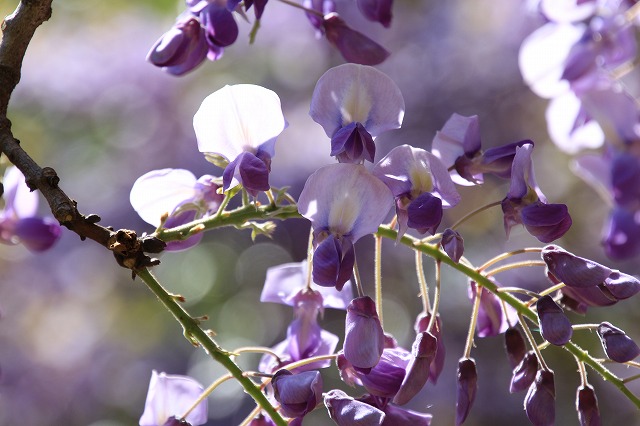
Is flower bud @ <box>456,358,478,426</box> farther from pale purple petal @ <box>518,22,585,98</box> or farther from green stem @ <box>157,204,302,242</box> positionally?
pale purple petal @ <box>518,22,585,98</box>

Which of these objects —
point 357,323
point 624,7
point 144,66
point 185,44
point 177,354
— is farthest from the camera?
point 144,66

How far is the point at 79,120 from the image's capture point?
11.2 ft

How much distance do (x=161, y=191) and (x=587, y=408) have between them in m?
0.45

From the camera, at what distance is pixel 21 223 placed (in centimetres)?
104

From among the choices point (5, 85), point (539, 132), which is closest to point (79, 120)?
point (539, 132)

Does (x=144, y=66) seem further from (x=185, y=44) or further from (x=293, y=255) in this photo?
(x=185, y=44)

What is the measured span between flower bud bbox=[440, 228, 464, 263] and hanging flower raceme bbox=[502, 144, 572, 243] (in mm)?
71

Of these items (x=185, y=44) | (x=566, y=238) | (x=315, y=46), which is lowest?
(x=566, y=238)

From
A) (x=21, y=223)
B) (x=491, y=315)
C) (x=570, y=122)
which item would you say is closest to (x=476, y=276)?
(x=491, y=315)

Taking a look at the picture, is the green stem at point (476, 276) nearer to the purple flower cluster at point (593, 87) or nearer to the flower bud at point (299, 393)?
the flower bud at point (299, 393)

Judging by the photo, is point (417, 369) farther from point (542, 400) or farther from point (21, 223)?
point (21, 223)

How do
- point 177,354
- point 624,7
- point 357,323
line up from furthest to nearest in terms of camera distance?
point 177,354
point 624,7
point 357,323

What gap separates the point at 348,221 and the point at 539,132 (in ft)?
8.38

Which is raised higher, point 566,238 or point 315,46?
point 315,46
